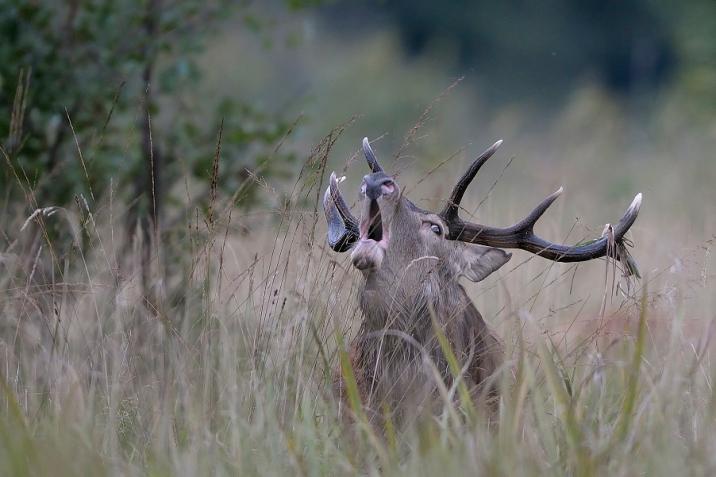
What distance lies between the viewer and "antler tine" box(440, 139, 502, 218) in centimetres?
452

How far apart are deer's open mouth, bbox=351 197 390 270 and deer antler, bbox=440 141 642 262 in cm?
32

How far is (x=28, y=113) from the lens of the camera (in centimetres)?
626

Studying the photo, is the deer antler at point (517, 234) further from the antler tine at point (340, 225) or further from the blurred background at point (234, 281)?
the antler tine at point (340, 225)

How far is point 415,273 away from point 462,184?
395 millimetres

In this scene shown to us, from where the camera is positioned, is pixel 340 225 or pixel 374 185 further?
pixel 340 225

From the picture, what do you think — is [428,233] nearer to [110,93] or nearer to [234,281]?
[234,281]

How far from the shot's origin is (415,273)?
179 inches

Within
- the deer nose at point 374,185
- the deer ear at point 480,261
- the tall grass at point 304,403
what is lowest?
the tall grass at point 304,403

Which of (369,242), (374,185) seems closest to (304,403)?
(369,242)

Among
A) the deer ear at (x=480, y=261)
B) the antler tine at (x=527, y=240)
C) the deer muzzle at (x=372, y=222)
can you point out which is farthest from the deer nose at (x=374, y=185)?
the deer ear at (x=480, y=261)

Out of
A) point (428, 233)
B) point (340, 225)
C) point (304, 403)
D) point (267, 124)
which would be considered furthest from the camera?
point (267, 124)

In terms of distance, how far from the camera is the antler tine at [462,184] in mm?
4523

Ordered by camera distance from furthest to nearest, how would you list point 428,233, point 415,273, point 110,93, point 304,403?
point 110,93 → point 428,233 → point 415,273 → point 304,403

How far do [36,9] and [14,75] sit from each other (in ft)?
1.30
